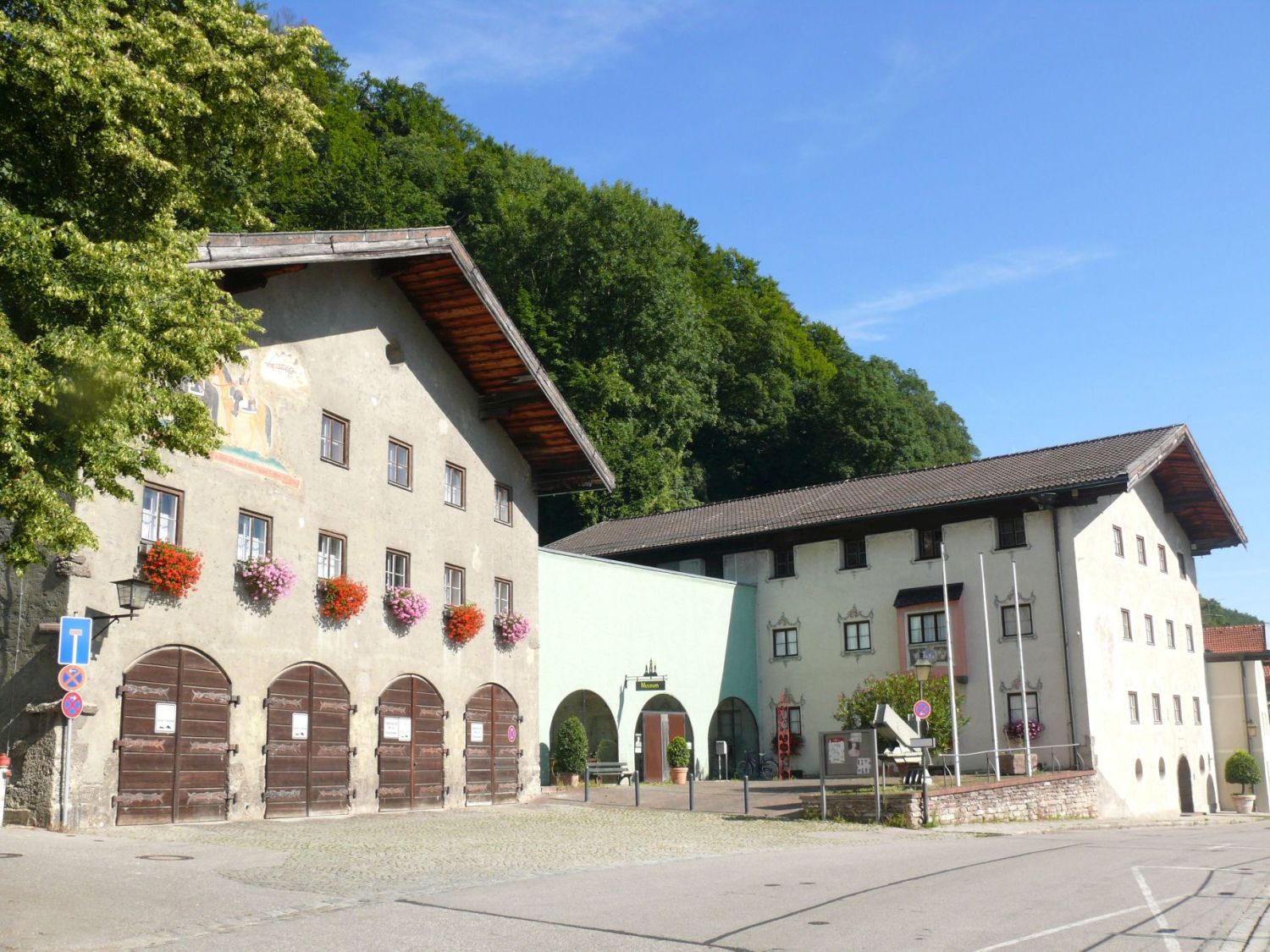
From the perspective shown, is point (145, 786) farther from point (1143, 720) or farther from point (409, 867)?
point (1143, 720)

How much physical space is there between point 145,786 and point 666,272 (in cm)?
3987

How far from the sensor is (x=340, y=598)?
72.0 feet

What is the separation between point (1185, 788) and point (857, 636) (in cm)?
1157

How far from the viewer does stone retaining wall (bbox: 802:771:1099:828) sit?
75.8ft

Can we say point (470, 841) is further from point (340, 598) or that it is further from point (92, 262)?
point (92, 262)

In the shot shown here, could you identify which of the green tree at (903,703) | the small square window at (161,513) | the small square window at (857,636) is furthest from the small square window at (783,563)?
the small square window at (161,513)

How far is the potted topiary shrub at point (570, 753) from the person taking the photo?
3023 centimetres

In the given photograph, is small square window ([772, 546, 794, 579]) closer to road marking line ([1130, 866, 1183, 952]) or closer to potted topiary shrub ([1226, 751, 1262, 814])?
potted topiary shrub ([1226, 751, 1262, 814])

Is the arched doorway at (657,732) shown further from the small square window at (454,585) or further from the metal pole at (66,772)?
the metal pole at (66,772)

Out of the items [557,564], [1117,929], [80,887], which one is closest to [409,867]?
[80,887]

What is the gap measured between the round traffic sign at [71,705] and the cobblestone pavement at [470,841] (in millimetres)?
1599

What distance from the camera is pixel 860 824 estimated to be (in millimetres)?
23094

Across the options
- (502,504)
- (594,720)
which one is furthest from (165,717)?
(594,720)

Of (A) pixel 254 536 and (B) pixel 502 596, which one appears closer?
(A) pixel 254 536
